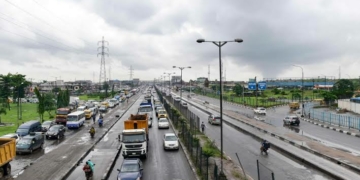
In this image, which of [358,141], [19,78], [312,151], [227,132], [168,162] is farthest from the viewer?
[19,78]

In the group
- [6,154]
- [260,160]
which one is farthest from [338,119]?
[6,154]

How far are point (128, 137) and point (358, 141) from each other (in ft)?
77.4

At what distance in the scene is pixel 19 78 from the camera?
63.6 m

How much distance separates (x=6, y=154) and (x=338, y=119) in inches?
1673

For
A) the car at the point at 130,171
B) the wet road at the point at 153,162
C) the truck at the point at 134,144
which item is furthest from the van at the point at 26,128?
the car at the point at 130,171

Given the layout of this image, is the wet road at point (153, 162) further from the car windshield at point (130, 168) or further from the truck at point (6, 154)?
the truck at point (6, 154)

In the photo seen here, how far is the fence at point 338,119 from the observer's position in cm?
4406

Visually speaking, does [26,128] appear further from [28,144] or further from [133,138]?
[133,138]

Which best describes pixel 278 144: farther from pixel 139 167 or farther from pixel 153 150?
pixel 139 167

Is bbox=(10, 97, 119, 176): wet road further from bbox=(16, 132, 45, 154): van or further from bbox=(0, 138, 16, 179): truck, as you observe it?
bbox=(0, 138, 16, 179): truck

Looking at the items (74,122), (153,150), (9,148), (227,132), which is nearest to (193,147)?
(153,150)

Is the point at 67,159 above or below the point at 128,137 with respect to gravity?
below

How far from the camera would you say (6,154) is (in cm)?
2119

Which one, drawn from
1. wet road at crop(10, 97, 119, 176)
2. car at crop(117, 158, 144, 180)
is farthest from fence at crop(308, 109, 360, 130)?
wet road at crop(10, 97, 119, 176)
